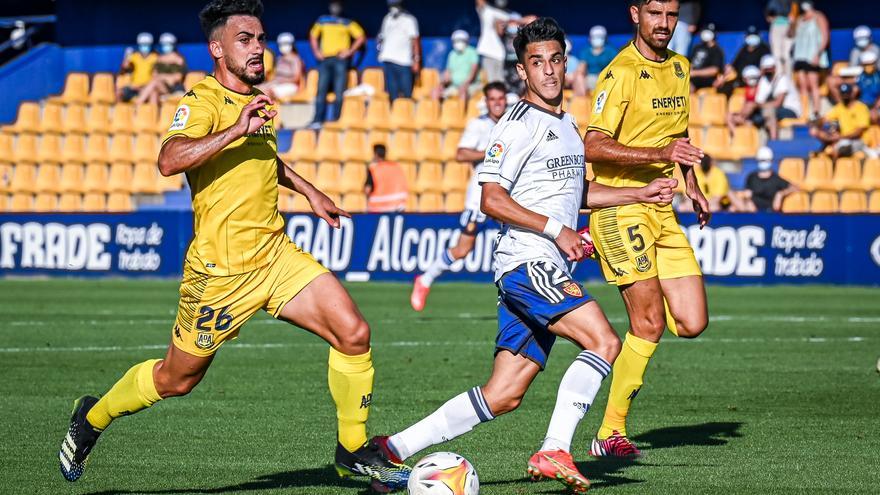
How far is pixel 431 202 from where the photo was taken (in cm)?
2670

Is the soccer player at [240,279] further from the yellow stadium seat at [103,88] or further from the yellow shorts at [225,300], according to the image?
the yellow stadium seat at [103,88]

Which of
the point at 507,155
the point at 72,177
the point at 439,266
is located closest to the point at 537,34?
the point at 507,155

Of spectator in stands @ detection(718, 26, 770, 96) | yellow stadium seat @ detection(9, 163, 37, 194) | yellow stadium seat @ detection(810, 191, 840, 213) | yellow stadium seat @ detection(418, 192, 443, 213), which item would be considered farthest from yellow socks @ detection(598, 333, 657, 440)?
yellow stadium seat @ detection(9, 163, 37, 194)

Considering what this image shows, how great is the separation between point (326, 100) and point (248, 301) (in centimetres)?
2351

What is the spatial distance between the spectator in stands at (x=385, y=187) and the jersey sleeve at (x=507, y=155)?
59.2 feet

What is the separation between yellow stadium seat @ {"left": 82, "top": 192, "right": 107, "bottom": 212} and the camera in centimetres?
2988

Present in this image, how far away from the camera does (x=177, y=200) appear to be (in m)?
29.8

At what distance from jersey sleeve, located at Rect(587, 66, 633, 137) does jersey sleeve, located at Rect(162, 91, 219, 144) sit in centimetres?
248

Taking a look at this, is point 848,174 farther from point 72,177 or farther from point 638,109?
point 638,109

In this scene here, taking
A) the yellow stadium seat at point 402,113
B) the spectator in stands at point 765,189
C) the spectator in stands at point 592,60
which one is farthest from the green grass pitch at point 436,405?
the yellow stadium seat at point 402,113

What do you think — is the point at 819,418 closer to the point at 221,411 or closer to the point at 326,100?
the point at 221,411

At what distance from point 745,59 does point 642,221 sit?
747 inches

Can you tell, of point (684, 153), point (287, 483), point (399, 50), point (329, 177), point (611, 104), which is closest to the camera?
point (287, 483)

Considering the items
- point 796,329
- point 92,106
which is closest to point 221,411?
point 796,329
